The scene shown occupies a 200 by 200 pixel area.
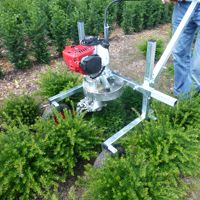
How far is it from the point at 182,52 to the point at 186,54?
0.23ft

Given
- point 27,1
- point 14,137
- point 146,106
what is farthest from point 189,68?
point 27,1

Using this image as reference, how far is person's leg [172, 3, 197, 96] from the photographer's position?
274cm

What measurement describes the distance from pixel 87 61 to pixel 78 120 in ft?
1.73

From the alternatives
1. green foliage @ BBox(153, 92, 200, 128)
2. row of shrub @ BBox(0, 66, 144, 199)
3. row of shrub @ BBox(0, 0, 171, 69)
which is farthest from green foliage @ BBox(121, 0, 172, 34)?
green foliage @ BBox(153, 92, 200, 128)

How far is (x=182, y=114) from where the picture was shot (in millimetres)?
2428

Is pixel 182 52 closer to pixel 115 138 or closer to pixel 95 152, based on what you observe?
pixel 115 138

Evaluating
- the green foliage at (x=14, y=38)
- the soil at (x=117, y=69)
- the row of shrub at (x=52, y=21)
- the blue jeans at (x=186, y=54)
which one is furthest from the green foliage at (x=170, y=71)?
the green foliage at (x=14, y=38)

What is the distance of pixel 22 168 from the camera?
6.86 ft

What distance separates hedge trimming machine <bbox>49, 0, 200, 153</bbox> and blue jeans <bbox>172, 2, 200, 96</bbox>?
1.02 feet

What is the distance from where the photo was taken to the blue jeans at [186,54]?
2.63 metres

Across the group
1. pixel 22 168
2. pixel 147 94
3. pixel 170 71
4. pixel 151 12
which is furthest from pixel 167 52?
pixel 151 12

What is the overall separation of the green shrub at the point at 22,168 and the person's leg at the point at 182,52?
1.52m

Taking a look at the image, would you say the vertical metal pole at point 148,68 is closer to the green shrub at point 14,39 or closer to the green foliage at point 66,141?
the green foliage at point 66,141

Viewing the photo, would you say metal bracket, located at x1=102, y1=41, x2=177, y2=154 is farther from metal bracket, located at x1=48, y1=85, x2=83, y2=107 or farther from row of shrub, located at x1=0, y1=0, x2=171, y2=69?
row of shrub, located at x1=0, y1=0, x2=171, y2=69
